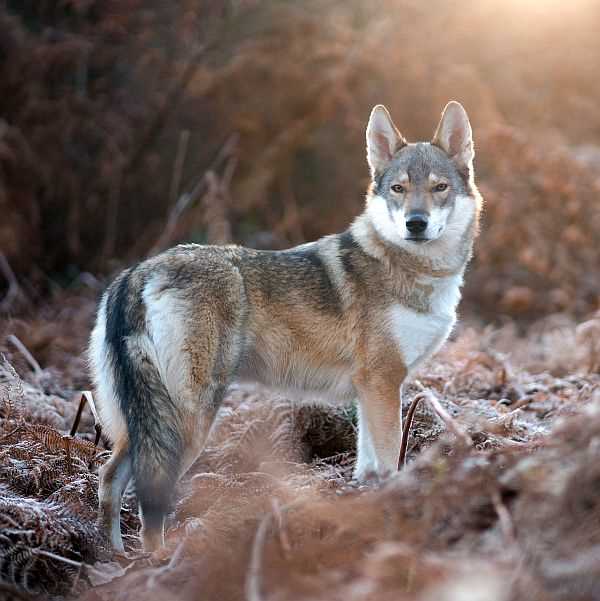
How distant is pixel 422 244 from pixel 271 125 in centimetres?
750

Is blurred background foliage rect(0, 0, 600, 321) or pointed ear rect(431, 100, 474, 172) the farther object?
blurred background foliage rect(0, 0, 600, 321)

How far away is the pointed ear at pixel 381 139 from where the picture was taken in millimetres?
5383

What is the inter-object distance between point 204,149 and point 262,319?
7.54 metres

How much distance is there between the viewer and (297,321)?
16.1 ft

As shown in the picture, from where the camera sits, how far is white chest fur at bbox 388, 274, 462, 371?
4895mm

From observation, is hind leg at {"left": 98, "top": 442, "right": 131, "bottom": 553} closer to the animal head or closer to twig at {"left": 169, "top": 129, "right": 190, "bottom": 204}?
the animal head

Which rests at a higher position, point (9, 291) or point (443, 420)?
point (443, 420)

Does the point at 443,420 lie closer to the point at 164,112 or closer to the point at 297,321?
the point at 297,321

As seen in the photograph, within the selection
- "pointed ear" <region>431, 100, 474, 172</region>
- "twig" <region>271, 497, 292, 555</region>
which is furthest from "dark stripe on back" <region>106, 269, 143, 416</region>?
"pointed ear" <region>431, 100, 474, 172</region>

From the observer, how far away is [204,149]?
11.8 m

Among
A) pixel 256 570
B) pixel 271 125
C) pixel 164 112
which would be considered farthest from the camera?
pixel 271 125

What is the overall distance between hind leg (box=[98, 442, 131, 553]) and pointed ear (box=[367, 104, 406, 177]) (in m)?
2.60

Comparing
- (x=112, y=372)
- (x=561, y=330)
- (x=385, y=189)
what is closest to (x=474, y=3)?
(x=561, y=330)

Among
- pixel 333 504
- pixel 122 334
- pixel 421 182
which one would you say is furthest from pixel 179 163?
pixel 333 504
